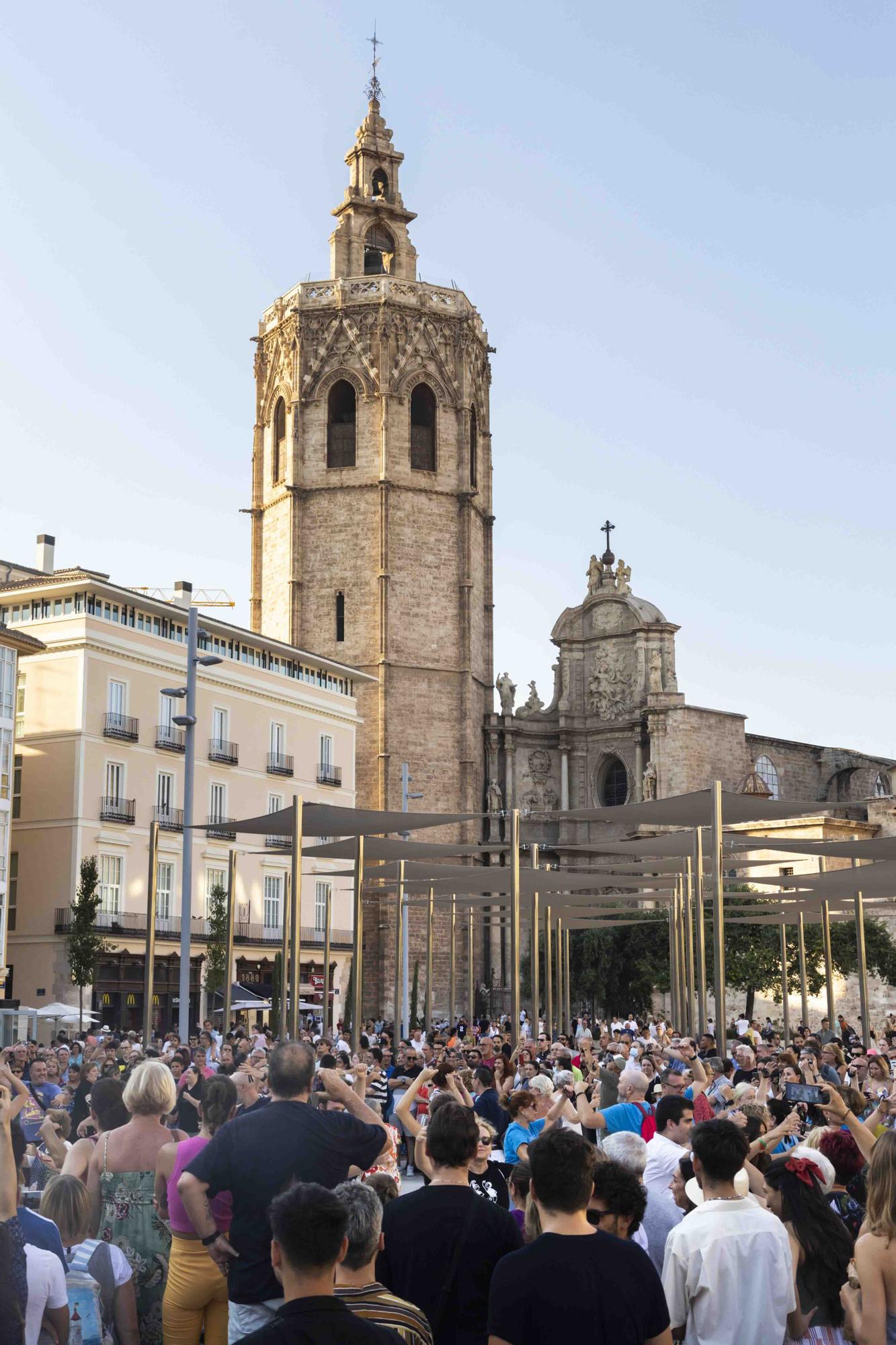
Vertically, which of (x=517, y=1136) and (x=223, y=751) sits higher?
(x=223, y=751)

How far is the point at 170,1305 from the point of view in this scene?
6.08 m

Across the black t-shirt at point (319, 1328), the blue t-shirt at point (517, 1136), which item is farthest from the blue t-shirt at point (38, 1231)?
the blue t-shirt at point (517, 1136)

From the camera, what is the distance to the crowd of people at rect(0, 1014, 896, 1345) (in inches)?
170

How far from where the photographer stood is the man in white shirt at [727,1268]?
4.94 m

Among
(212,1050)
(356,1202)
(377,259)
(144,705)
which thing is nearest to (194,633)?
(212,1050)

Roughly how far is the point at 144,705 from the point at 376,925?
14431mm

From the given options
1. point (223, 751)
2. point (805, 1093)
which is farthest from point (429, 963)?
point (805, 1093)

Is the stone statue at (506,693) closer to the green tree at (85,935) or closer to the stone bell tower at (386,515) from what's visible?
the stone bell tower at (386,515)

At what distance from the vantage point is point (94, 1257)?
20.0 ft

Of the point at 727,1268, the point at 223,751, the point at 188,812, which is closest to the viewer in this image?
the point at 727,1268

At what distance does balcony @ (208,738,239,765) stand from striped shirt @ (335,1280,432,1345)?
42.0 m

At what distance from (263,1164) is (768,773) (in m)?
57.4

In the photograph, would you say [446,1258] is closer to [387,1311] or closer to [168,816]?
[387,1311]

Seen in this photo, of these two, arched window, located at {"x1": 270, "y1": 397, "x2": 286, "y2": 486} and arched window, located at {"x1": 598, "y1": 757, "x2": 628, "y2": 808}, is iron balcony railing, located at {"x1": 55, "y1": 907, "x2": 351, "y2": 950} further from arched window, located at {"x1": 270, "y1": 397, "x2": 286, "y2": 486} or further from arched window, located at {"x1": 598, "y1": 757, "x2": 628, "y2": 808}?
arched window, located at {"x1": 270, "y1": 397, "x2": 286, "y2": 486}
